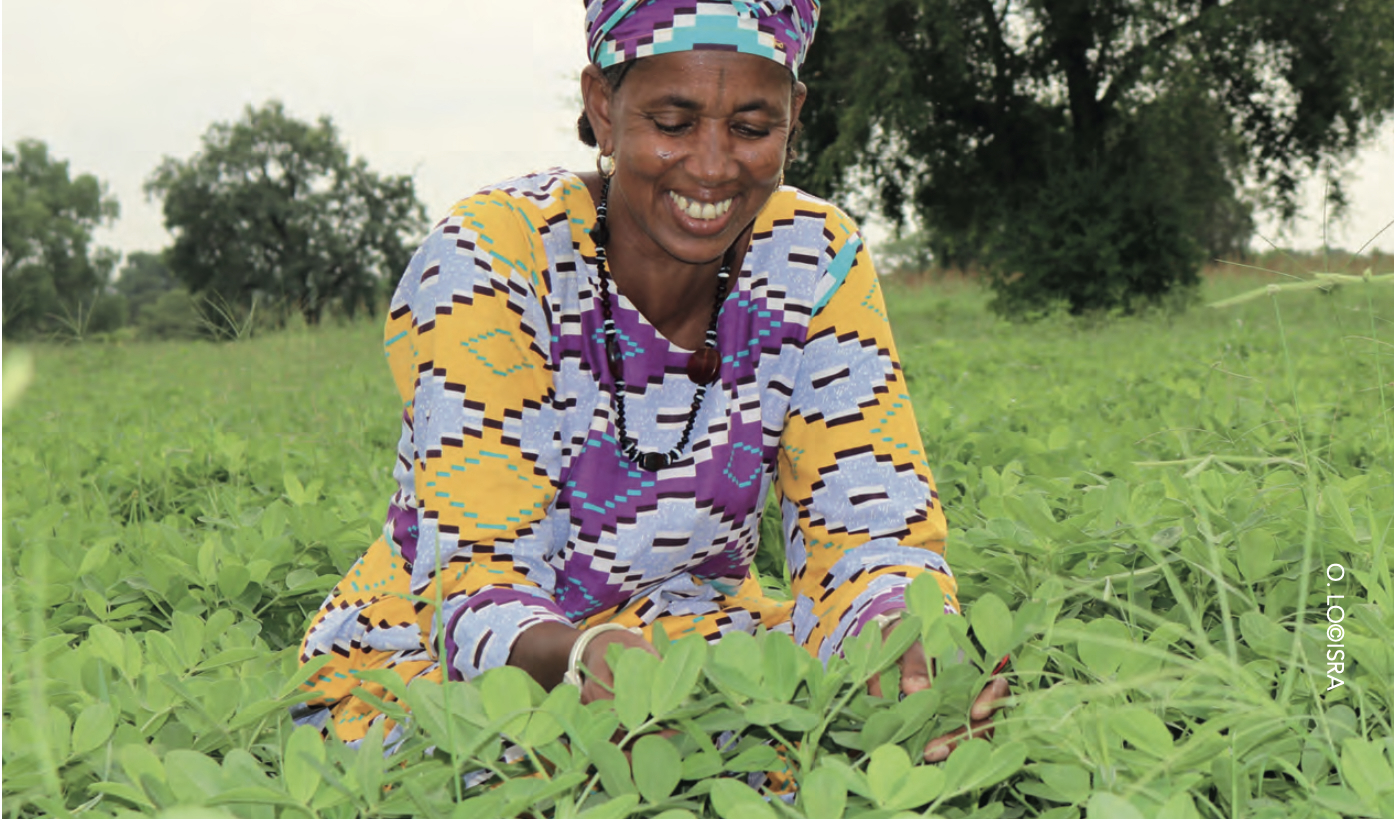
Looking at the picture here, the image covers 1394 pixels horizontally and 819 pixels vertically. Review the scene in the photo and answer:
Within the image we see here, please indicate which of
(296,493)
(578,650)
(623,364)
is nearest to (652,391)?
(623,364)

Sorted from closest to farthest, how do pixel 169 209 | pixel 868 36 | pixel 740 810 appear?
1. pixel 740 810
2. pixel 868 36
3. pixel 169 209

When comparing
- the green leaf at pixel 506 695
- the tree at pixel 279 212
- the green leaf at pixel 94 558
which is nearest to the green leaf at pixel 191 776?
the green leaf at pixel 506 695

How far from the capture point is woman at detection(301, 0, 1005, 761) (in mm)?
1701

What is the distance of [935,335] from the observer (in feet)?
46.3

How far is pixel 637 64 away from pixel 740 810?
114 centimetres

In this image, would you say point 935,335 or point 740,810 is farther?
point 935,335

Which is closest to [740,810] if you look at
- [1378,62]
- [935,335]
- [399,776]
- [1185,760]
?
[399,776]

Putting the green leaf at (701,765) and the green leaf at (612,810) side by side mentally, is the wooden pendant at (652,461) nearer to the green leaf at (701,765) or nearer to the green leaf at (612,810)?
the green leaf at (701,765)

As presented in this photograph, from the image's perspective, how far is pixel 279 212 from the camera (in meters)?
41.8

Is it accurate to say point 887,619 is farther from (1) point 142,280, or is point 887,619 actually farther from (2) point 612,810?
(1) point 142,280

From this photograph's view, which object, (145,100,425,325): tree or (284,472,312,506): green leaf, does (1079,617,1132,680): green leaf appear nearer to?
(284,472,312,506): green leaf

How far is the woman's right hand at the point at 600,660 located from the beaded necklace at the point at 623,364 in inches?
22.2

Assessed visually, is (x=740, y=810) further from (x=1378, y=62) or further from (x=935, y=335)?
(x=1378, y=62)

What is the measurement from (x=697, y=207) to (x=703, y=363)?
279mm
